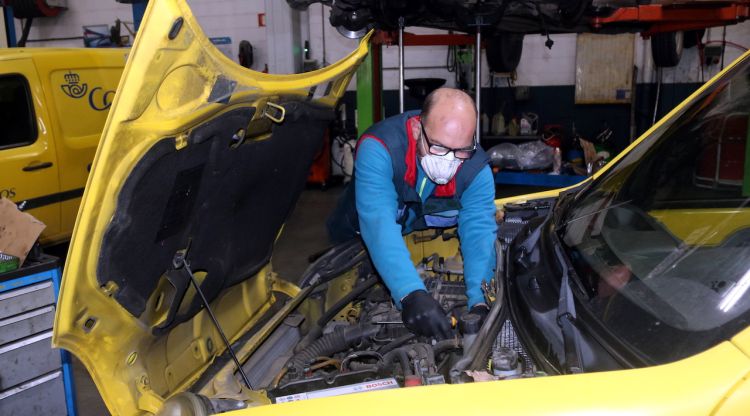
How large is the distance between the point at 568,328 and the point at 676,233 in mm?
487

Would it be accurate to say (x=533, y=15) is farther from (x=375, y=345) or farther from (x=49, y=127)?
(x=49, y=127)

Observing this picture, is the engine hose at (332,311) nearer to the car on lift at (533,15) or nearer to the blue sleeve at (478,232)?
the blue sleeve at (478,232)

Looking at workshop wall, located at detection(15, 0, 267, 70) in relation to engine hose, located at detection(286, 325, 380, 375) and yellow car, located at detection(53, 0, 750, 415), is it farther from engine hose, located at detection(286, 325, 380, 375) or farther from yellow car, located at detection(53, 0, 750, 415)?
engine hose, located at detection(286, 325, 380, 375)

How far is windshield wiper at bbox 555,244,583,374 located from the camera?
1.47 m

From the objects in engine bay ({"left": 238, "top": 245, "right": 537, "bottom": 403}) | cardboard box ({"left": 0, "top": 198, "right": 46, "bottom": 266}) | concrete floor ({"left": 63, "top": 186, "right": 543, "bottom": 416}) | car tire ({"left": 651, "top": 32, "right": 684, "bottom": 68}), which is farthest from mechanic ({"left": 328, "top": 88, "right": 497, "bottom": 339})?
car tire ({"left": 651, "top": 32, "right": 684, "bottom": 68})

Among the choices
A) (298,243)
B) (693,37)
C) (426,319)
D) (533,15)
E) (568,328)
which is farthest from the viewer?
(693,37)

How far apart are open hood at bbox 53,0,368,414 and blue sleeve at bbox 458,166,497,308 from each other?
0.69 m

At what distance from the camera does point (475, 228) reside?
2518 millimetres

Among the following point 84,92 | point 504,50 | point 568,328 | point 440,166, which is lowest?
point 568,328

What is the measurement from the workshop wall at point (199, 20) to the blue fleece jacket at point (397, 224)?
841cm

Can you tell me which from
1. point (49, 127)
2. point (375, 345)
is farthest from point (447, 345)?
point (49, 127)

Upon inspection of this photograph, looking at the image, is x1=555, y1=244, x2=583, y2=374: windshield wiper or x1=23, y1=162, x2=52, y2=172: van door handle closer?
x1=555, y1=244, x2=583, y2=374: windshield wiper

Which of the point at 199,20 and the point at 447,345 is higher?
the point at 199,20

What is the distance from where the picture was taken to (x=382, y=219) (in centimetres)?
242
